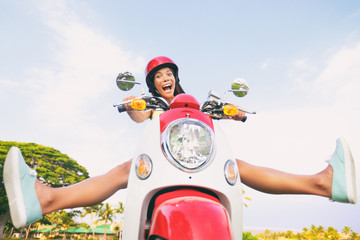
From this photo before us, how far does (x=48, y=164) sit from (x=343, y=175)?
91.3 feet

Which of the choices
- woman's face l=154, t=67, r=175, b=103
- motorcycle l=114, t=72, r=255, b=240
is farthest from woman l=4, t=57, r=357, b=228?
woman's face l=154, t=67, r=175, b=103

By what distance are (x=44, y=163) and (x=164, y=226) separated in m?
27.7

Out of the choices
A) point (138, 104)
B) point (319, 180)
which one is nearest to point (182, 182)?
point (138, 104)

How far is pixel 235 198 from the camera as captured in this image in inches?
56.6

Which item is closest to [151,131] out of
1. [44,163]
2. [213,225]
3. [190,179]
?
[190,179]

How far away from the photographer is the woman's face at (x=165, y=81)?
9.21ft

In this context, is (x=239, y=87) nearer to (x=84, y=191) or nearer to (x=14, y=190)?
(x=84, y=191)

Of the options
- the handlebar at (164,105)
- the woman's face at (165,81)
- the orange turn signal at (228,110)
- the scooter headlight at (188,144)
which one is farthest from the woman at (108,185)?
the woman's face at (165,81)

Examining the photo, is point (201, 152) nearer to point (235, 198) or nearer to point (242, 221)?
point (235, 198)

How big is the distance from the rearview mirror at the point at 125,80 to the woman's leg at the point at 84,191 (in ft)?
1.96

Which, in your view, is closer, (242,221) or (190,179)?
(190,179)

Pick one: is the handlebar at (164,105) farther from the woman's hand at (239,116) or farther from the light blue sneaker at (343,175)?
the light blue sneaker at (343,175)

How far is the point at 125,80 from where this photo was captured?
2.12m

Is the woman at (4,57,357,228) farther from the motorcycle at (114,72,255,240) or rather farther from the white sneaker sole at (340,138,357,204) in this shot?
the motorcycle at (114,72,255,240)
